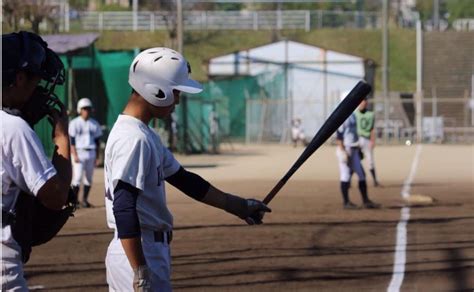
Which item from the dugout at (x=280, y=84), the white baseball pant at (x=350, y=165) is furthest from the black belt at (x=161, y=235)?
the dugout at (x=280, y=84)

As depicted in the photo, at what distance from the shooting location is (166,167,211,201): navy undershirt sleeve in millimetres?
5340

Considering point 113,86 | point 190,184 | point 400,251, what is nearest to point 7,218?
point 190,184

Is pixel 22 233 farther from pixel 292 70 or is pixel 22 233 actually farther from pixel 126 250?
pixel 292 70

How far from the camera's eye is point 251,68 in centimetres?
5419

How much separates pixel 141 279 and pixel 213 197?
0.77 m

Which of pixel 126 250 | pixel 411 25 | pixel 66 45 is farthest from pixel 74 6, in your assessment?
pixel 126 250

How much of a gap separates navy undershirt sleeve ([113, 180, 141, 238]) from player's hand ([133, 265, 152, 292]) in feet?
0.51

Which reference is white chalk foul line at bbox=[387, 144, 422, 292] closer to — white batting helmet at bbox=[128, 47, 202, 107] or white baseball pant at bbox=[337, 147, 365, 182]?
white baseball pant at bbox=[337, 147, 365, 182]

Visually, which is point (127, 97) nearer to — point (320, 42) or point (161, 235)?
point (161, 235)

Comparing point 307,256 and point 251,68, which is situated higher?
point 307,256

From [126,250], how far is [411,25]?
215 feet

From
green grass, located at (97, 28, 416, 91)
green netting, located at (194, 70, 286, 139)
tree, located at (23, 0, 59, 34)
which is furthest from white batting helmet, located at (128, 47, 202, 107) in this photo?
green grass, located at (97, 28, 416, 91)

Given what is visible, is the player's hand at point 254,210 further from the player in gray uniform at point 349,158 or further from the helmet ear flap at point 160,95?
the player in gray uniform at point 349,158

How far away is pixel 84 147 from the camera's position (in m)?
17.7
